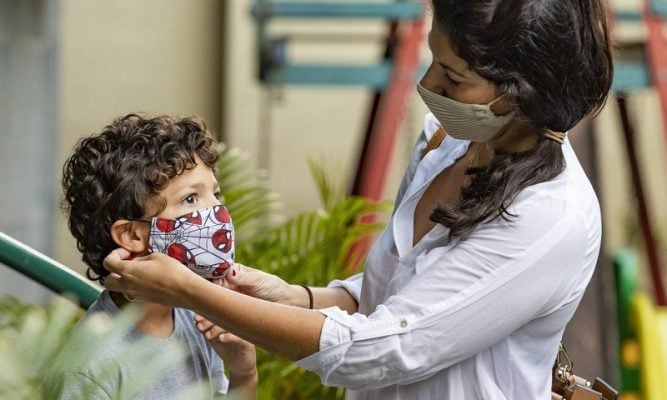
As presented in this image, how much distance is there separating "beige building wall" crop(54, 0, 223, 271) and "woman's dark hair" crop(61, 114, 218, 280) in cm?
516

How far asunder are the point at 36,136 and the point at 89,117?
1654mm

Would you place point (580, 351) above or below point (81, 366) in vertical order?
below

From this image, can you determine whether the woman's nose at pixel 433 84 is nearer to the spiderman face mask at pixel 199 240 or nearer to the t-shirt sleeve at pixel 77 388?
the spiderman face mask at pixel 199 240

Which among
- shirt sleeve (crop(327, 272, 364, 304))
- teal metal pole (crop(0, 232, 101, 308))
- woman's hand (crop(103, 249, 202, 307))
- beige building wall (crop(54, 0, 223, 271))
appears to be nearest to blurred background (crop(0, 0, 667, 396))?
beige building wall (crop(54, 0, 223, 271))

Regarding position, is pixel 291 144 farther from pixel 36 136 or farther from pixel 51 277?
pixel 51 277

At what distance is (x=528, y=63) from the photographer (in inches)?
95.3

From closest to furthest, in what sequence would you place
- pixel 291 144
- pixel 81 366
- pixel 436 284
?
pixel 81 366
pixel 436 284
pixel 291 144

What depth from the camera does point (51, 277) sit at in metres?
2.99

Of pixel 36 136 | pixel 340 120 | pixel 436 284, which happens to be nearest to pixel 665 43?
pixel 36 136

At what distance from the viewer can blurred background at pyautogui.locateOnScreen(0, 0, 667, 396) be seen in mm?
5754

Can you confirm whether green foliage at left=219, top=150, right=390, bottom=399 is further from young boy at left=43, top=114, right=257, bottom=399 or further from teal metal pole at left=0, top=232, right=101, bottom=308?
young boy at left=43, top=114, right=257, bottom=399

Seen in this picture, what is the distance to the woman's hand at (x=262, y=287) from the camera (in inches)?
104

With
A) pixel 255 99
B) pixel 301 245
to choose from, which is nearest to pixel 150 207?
pixel 301 245

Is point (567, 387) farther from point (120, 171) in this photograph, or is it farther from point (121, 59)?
point (121, 59)
